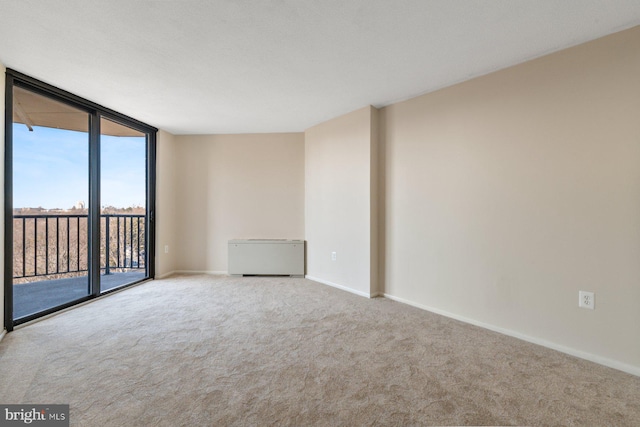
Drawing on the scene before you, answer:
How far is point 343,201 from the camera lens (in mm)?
3717

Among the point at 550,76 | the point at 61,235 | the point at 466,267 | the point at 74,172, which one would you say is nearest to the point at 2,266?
the point at 74,172

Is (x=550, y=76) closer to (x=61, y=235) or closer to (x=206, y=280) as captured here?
(x=206, y=280)

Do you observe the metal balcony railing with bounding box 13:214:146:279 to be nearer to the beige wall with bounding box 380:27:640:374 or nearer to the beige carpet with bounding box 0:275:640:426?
the beige carpet with bounding box 0:275:640:426

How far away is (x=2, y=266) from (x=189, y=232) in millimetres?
2433

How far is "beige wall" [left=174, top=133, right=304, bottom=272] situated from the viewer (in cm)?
453

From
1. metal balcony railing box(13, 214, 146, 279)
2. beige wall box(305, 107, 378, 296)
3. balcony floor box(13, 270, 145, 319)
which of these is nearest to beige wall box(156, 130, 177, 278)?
balcony floor box(13, 270, 145, 319)

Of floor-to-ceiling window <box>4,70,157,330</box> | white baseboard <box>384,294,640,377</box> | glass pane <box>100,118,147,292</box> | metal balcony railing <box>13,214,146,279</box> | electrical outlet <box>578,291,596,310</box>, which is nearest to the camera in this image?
white baseboard <box>384,294,640,377</box>

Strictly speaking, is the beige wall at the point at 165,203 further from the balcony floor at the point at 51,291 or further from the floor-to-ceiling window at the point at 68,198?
the balcony floor at the point at 51,291

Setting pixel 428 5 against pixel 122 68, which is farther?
pixel 122 68

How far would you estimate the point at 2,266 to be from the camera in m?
2.27

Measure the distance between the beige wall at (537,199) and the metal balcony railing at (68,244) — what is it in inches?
160

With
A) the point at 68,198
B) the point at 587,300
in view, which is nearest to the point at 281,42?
the point at 587,300

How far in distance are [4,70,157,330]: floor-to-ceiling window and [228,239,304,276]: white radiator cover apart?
1.39m

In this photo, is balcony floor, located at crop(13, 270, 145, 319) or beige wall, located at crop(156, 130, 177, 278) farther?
beige wall, located at crop(156, 130, 177, 278)
